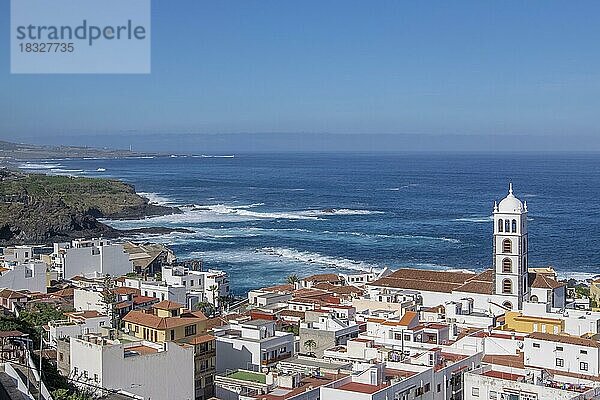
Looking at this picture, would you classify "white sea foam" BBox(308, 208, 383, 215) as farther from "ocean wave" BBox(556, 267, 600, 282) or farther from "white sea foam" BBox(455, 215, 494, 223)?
"ocean wave" BBox(556, 267, 600, 282)

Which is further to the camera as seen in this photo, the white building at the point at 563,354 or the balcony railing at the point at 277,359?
the balcony railing at the point at 277,359

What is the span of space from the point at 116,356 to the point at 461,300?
13.5m

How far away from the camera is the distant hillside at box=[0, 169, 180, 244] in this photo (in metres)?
58.7

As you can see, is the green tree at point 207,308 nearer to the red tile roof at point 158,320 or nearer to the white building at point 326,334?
the white building at point 326,334

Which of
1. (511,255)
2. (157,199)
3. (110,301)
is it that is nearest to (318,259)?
(511,255)

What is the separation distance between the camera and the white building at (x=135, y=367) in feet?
53.4

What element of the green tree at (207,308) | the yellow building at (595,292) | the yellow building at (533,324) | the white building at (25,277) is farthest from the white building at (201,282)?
the yellow building at (595,292)

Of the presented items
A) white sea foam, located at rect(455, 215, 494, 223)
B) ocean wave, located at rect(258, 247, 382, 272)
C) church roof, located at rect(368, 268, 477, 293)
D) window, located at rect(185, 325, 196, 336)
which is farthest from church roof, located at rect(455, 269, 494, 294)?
white sea foam, located at rect(455, 215, 494, 223)

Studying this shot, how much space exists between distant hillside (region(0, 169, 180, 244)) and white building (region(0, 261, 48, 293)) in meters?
25.7

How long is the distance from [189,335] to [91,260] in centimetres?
1751

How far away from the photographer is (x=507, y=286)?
27500mm

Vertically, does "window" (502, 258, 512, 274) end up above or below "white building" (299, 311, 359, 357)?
above

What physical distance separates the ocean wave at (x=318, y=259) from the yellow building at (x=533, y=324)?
1915 centimetres

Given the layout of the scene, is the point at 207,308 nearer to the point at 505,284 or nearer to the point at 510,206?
the point at 505,284
